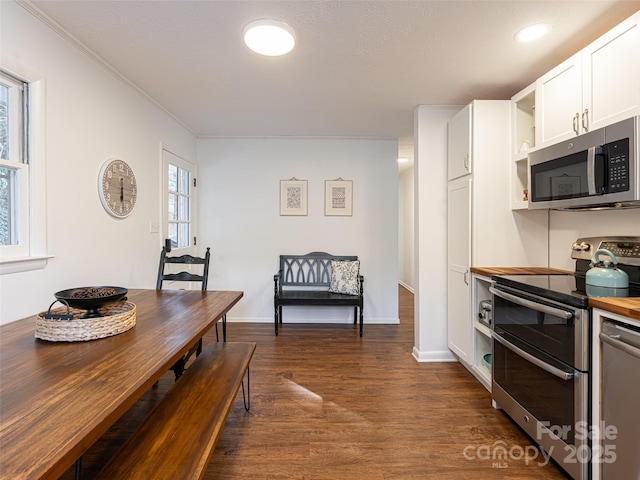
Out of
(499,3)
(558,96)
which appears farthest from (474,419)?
(499,3)

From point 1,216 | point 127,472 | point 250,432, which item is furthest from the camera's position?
point 250,432

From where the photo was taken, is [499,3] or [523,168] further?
[523,168]

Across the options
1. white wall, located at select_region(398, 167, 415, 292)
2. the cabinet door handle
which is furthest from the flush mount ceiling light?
white wall, located at select_region(398, 167, 415, 292)

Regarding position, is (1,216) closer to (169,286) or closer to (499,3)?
(169,286)

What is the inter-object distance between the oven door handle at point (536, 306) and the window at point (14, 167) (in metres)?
2.69

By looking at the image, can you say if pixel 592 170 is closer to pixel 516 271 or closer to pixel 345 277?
pixel 516 271

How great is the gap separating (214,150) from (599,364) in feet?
13.3

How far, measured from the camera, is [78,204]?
1.98m

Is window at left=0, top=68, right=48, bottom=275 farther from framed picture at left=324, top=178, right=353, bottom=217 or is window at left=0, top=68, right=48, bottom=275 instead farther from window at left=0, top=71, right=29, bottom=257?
framed picture at left=324, top=178, right=353, bottom=217

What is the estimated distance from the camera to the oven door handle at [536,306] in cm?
145

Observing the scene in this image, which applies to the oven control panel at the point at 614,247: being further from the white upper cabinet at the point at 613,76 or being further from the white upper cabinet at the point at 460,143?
the white upper cabinet at the point at 460,143

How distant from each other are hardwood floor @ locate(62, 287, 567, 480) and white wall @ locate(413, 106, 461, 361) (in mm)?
373

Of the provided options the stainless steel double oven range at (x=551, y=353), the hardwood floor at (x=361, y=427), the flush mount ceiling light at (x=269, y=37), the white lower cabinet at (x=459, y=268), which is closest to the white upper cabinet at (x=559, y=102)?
the white lower cabinet at (x=459, y=268)

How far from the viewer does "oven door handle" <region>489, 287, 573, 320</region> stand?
145 centimetres
